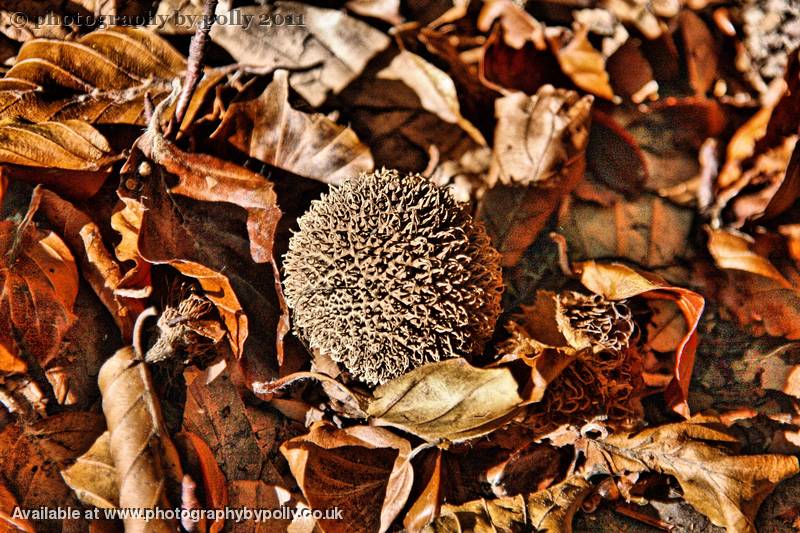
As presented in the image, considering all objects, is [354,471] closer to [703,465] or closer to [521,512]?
[521,512]

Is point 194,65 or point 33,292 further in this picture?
point 194,65

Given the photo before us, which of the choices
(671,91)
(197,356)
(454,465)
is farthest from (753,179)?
(197,356)

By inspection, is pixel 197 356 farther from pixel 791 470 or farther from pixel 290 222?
pixel 791 470

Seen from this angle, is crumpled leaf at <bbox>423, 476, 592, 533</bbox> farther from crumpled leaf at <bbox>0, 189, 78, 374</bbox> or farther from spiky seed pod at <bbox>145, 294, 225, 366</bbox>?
crumpled leaf at <bbox>0, 189, 78, 374</bbox>

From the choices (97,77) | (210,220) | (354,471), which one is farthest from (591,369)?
(97,77)

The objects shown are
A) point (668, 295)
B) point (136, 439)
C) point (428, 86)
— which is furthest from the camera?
point (428, 86)

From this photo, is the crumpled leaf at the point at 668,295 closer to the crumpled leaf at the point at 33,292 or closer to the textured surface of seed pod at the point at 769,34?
the textured surface of seed pod at the point at 769,34
